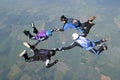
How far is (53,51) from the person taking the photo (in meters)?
15.8

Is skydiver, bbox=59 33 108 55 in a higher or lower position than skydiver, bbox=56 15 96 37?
lower

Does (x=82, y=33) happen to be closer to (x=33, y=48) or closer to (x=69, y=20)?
(x=69, y=20)

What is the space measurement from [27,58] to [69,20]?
4.81 meters

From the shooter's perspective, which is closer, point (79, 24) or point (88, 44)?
point (88, 44)

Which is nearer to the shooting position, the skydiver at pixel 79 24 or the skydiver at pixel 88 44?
the skydiver at pixel 88 44

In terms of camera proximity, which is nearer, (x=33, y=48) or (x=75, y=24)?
(x=33, y=48)

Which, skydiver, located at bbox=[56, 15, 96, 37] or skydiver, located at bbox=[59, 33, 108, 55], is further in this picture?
skydiver, located at bbox=[56, 15, 96, 37]

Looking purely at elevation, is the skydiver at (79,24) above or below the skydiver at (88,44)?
above

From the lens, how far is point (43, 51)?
52.3 ft

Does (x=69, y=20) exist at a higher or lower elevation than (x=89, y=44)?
higher

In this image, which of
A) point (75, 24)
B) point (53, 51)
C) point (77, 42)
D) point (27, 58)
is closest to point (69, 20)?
point (75, 24)

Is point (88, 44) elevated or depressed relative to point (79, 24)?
depressed

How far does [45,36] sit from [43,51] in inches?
47.7

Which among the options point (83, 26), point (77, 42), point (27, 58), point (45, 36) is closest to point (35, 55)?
point (27, 58)
